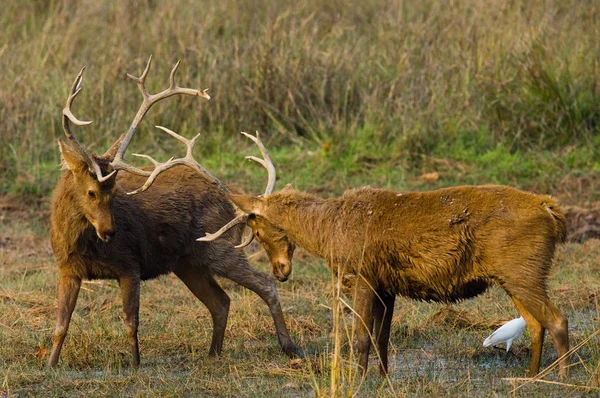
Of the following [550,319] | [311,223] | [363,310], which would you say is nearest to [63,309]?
[311,223]

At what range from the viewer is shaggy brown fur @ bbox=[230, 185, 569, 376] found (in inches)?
246

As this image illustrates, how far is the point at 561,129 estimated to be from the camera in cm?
1233

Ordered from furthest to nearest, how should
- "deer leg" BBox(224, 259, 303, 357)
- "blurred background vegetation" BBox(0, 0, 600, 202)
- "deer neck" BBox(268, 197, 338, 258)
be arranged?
"blurred background vegetation" BBox(0, 0, 600, 202) → "deer leg" BBox(224, 259, 303, 357) → "deer neck" BBox(268, 197, 338, 258)

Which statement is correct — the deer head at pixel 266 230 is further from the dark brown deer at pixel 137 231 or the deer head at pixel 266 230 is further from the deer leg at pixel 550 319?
the deer leg at pixel 550 319

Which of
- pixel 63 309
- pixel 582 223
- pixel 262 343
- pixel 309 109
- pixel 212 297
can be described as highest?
pixel 63 309

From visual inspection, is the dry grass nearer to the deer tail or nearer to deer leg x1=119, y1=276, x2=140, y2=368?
deer leg x1=119, y1=276, x2=140, y2=368

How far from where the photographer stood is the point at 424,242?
6.41 m

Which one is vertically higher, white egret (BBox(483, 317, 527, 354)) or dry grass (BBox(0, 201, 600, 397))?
white egret (BBox(483, 317, 527, 354))

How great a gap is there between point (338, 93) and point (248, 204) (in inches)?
255

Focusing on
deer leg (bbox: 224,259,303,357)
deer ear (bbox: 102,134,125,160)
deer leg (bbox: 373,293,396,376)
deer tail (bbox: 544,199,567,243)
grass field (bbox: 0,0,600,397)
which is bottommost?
grass field (bbox: 0,0,600,397)

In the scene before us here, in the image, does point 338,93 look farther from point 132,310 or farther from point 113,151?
point 132,310

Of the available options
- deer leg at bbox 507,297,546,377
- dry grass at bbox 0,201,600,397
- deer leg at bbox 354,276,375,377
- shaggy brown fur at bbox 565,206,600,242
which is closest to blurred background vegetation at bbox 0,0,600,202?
shaggy brown fur at bbox 565,206,600,242

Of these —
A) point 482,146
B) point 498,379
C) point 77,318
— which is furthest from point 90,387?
point 482,146

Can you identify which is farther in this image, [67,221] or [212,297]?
[212,297]
